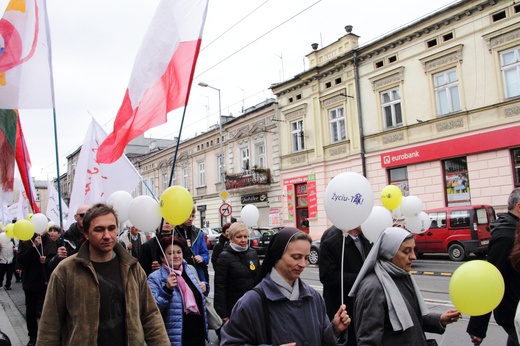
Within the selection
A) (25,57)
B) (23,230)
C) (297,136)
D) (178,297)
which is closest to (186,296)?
(178,297)

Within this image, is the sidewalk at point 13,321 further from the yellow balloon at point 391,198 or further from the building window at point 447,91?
the building window at point 447,91

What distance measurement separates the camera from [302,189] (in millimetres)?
24797

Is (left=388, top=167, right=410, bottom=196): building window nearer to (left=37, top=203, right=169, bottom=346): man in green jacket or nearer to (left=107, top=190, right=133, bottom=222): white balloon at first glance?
(left=107, top=190, right=133, bottom=222): white balloon

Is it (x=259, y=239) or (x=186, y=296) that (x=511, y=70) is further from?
(x=186, y=296)

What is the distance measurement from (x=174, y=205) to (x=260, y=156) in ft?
78.1

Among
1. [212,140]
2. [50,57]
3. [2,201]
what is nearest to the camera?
[50,57]

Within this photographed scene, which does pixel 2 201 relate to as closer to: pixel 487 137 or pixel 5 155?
pixel 5 155

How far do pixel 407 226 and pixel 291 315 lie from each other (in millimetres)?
7254

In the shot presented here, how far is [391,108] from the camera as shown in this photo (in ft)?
66.3

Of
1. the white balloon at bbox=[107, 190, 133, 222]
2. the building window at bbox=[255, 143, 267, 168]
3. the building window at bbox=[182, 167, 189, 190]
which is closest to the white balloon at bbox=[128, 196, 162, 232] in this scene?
the white balloon at bbox=[107, 190, 133, 222]

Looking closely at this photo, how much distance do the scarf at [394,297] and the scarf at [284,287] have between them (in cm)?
73

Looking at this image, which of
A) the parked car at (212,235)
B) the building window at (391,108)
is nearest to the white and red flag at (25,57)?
the building window at (391,108)

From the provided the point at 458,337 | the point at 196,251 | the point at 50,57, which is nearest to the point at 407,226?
the point at 458,337

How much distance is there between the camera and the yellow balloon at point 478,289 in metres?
2.68
